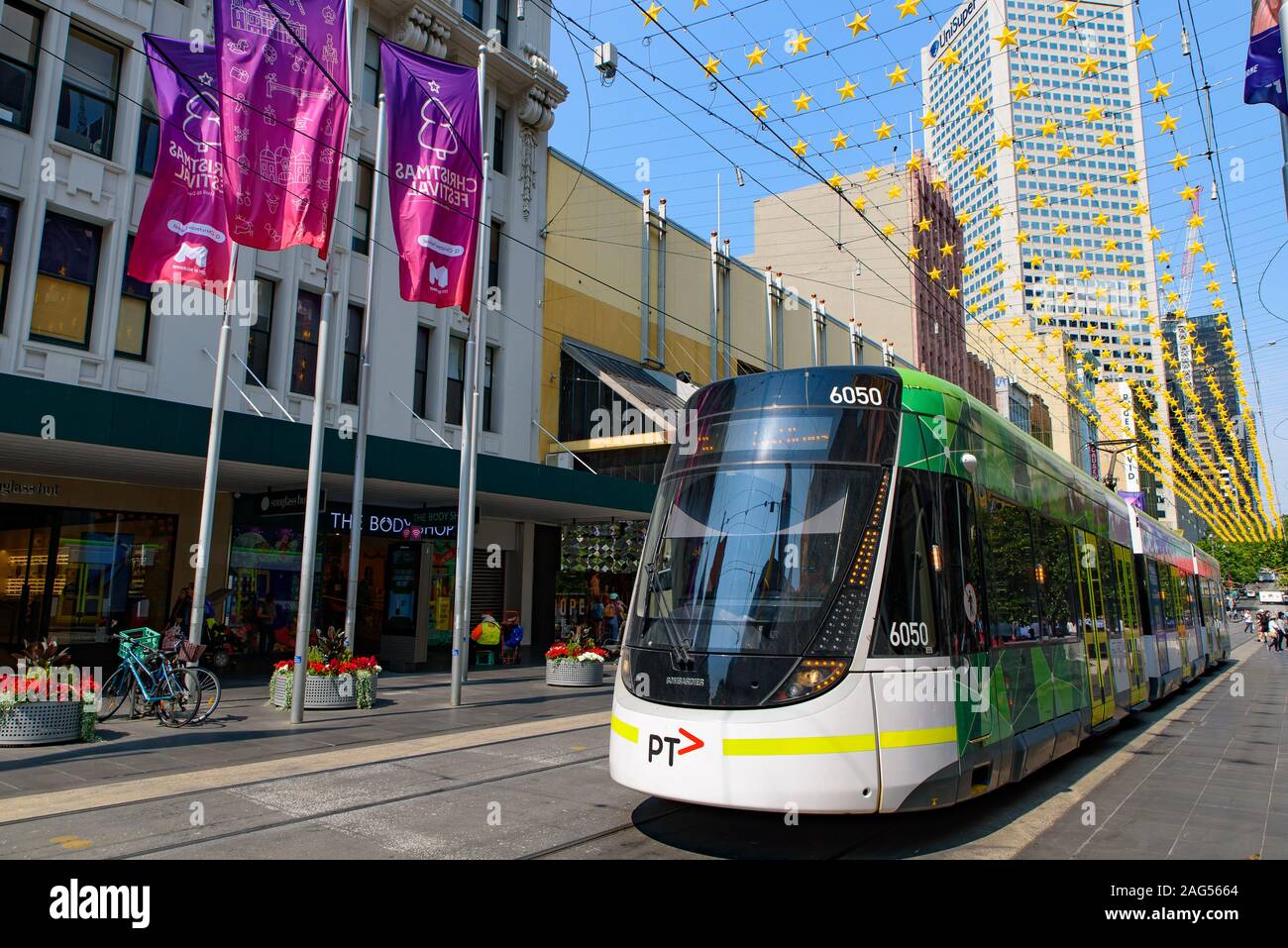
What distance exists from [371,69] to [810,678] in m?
20.1

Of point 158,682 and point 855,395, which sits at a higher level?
point 855,395

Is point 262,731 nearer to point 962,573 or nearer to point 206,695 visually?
point 206,695

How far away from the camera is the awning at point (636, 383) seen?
23.2 m

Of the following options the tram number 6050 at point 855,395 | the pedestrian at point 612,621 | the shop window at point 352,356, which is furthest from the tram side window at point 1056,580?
the pedestrian at point 612,621

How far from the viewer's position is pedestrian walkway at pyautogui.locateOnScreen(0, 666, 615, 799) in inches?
330

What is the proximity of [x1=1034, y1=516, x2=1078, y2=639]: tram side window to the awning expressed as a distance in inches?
520

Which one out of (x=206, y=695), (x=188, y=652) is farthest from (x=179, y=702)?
(x=188, y=652)

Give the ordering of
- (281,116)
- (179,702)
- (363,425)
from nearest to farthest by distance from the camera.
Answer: (179,702)
(281,116)
(363,425)

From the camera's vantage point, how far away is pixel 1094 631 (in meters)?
10.1

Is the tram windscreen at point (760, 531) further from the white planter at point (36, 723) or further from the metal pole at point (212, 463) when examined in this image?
the metal pole at point (212, 463)

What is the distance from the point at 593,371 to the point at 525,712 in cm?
1275

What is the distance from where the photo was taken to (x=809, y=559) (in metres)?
5.76

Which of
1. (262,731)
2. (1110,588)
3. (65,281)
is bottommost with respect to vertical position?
(262,731)
